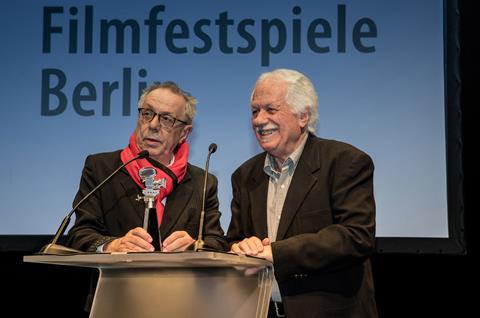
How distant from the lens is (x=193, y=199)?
10.7 ft

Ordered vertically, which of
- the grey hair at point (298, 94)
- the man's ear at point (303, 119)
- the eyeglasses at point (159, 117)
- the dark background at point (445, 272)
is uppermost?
the grey hair at point (298, 94)

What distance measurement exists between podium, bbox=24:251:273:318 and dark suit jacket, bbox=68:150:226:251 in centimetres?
74

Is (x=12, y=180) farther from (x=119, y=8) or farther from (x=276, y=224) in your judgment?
(x=276, y=224)

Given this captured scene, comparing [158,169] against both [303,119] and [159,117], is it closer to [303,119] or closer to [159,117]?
[159,117]

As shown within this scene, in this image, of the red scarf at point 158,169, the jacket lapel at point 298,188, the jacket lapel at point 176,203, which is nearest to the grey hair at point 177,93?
the red scarf at point 158,169

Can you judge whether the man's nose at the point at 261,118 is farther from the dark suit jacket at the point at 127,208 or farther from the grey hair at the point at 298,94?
the dark suit jacket at the point at 127,208

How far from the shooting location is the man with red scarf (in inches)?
125

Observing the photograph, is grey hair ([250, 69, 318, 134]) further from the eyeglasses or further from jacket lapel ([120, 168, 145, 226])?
jacket lapel ([120, 168, 145, 226])

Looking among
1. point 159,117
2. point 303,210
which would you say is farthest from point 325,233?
point 159,117

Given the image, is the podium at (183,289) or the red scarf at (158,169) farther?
Result: the red scarf at (158,169)

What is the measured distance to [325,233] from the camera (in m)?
2.66

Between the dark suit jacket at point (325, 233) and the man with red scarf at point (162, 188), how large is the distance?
32cm

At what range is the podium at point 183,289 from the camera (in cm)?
227

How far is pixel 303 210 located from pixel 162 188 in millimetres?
706
